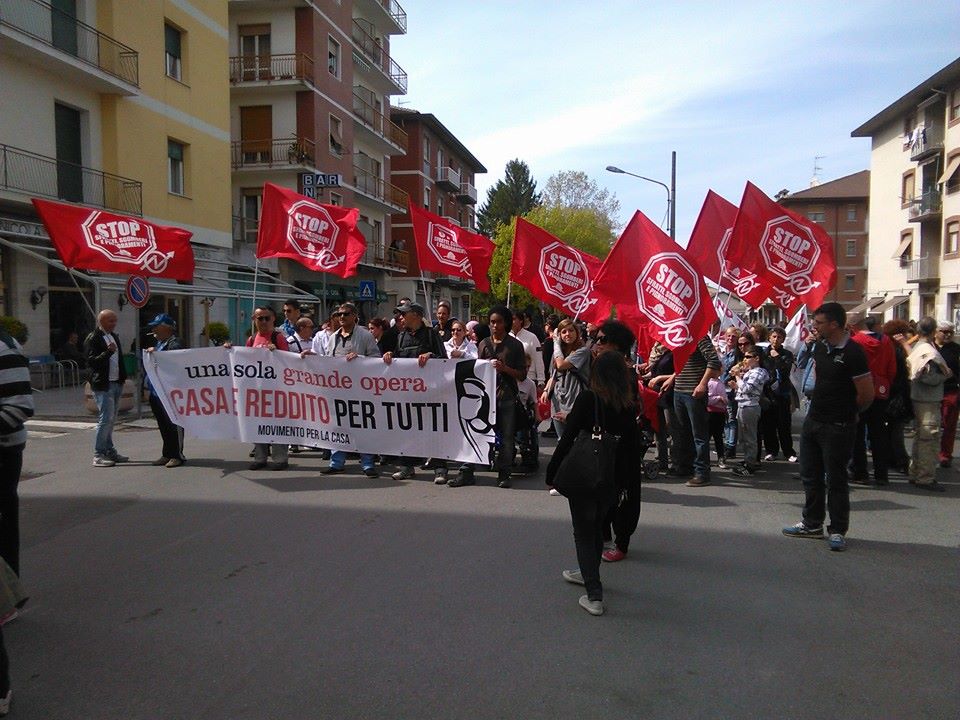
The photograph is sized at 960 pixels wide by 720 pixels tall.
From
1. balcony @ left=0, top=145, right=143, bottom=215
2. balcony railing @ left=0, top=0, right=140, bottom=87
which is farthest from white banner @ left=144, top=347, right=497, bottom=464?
balcony railing @ left=0, top=0, right=140, bottom=87

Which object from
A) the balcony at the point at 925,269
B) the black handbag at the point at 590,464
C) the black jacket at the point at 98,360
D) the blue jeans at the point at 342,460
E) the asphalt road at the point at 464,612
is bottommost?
the asphalt road at the point at 464,612

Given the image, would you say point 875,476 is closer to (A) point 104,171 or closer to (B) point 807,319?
(B) point 807,319

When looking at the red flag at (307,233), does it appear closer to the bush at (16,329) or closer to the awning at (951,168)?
the bush at (16,329)

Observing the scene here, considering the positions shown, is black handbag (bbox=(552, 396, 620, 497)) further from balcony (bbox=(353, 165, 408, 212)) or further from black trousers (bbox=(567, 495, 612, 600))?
balcony (bbox=(353, 165, 408, 212))

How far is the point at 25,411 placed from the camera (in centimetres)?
423

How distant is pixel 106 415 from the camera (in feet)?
29.8

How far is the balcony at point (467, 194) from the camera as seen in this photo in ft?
197

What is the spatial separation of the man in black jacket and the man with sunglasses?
2.39 meters

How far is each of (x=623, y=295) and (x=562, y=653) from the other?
489 centimetres

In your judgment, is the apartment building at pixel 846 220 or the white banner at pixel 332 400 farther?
the apartment building at pixel 846 220

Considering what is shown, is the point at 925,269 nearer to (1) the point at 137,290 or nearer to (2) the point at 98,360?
(1) the point at 137,290

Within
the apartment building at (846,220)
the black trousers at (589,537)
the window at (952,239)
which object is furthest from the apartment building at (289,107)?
the apartment building at (846,220)

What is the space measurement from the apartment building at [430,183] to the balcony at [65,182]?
23.2 metres

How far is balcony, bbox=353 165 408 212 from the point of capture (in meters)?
38.8
